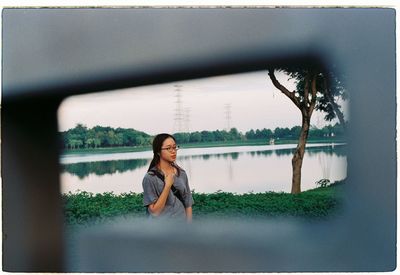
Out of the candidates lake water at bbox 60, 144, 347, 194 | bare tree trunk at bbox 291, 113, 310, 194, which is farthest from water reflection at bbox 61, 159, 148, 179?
bare tree trunk at bbox 291, 113, 310, 194

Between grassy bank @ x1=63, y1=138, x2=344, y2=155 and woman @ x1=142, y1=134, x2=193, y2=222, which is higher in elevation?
grassy bank @ x1=63, y1=138, x2=344, y2=155

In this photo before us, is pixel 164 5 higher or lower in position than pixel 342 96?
higher

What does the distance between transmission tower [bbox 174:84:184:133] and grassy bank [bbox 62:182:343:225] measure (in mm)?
473

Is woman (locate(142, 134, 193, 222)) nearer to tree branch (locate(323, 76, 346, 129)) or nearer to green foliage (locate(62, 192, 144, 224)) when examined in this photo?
green foliage (locate(62, 192, 144, 224))

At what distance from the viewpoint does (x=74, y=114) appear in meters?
4.31

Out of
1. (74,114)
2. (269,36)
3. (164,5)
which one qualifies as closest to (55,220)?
(74,114)

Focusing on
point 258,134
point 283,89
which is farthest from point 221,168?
point 283,89

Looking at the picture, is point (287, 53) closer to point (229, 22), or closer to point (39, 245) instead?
point (229, 22)

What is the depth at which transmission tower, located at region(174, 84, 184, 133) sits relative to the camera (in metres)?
4.29

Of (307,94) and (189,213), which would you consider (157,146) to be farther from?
(307,94)

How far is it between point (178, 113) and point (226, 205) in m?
0.72

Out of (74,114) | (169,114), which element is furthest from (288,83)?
(74,114)

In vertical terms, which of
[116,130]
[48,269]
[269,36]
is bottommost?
[48,269]

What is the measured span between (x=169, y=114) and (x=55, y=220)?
1.08m
